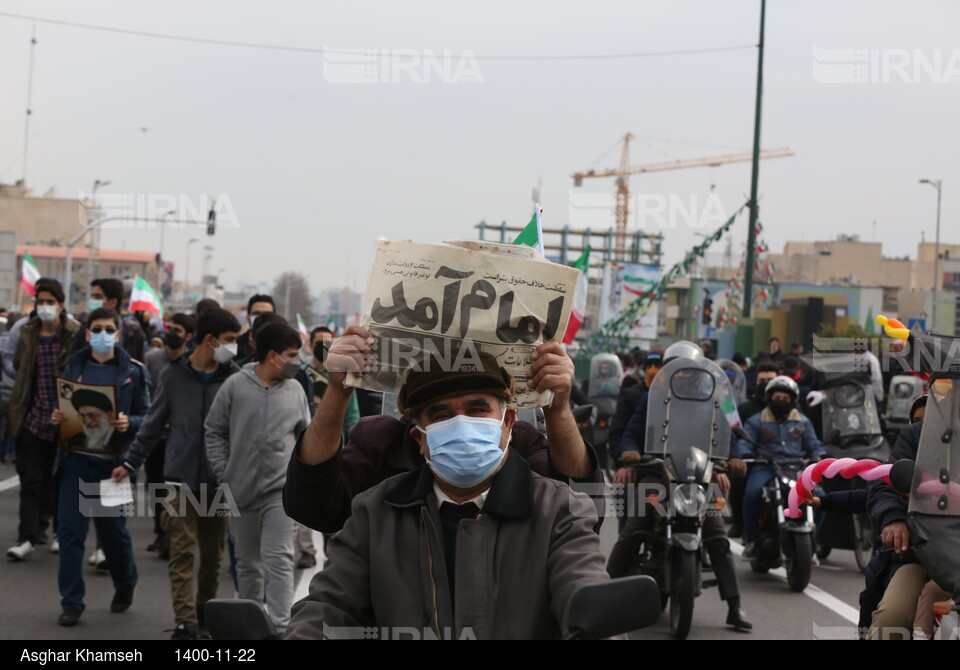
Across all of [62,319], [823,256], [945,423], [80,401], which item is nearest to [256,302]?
[62,319]

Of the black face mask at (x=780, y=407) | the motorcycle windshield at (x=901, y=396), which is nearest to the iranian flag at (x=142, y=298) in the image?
the motorcycle windshield at (x=901, y=396)

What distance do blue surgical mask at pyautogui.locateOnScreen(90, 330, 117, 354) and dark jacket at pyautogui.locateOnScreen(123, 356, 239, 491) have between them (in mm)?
780

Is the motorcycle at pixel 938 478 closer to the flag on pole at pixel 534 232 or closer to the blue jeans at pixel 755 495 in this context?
the flag on pole at pixel 534 232

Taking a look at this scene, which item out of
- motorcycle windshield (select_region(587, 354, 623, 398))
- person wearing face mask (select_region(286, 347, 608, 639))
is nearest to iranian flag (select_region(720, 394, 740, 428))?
person wearing face mask (select_region(286, 347, 608, 639))

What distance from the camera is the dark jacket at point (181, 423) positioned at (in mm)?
8938

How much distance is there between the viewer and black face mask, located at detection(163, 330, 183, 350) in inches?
436

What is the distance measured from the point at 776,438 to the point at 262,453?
5883 mm

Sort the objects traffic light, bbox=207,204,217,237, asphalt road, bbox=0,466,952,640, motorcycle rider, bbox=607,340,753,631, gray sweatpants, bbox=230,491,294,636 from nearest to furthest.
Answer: gray sweatpants, bbox=230,491,294,636, asphalt road, bbox=0,466,952,640, motorcycle rider, bbox=607,340,753,631, traffic light, bbox=207,204,217,237

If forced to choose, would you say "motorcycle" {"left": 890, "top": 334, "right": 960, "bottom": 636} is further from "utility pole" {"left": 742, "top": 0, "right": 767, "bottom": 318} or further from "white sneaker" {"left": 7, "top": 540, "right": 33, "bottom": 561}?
"utility pole" {"left": 742, "top": 0, "right": 767, "bottom": 318}

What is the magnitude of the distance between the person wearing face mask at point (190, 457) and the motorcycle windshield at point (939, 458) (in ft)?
16.1

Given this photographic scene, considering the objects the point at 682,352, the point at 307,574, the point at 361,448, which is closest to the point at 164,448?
the point at 307,574

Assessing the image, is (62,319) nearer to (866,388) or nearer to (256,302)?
(256,302)

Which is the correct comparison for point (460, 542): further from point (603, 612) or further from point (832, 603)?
point (832, 603)

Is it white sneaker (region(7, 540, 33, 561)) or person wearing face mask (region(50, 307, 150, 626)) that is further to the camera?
white sneaker (region(7, 540, 33, 561))
